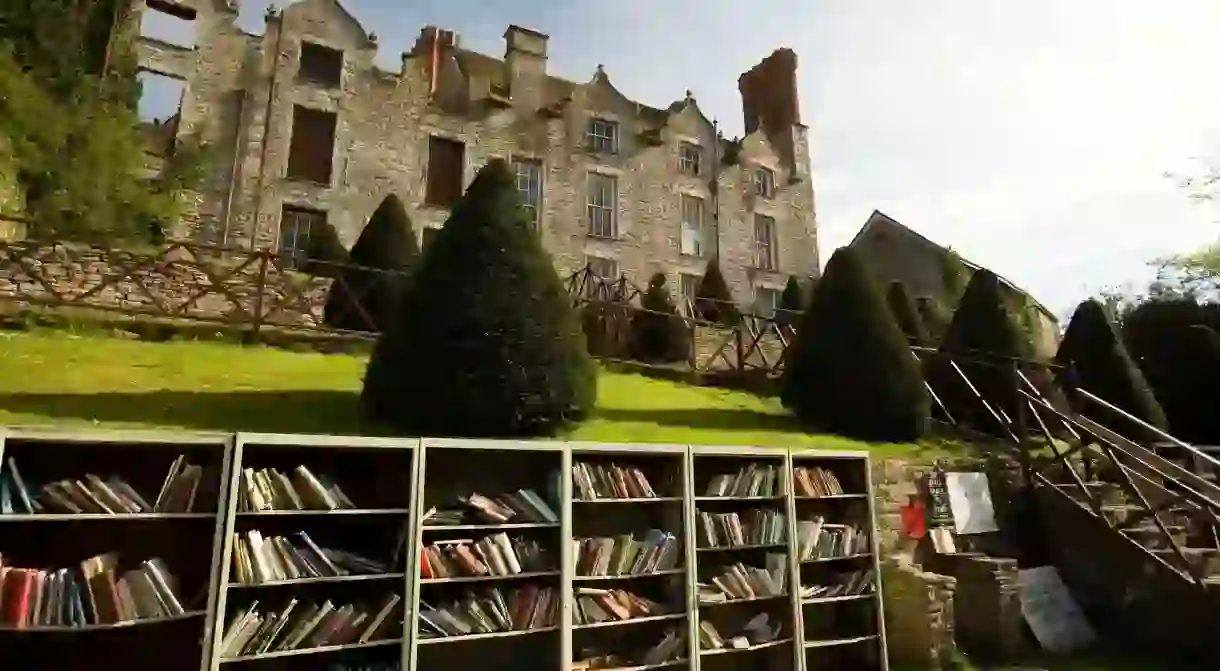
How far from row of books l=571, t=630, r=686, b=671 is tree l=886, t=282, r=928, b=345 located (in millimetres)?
12275

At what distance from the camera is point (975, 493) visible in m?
8.33

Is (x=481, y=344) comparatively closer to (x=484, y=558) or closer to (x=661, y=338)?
(x=484, y=558)

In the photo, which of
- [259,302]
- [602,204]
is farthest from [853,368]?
[602,204]

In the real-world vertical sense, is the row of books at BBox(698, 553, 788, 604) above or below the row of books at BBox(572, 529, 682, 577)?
below

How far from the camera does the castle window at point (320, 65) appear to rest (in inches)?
684

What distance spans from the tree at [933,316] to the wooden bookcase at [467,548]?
1584 cm

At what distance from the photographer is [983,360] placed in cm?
1178

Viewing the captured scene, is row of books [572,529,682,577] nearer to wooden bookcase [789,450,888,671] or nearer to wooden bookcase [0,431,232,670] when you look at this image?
wooden bookcase [789,450,888,671]

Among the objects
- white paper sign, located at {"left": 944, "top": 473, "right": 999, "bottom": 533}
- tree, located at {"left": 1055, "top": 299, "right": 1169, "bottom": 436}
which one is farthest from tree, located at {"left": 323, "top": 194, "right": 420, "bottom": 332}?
tree, located at {"left": 1055, "top": 299, "right": 1169, "bottom": 436}

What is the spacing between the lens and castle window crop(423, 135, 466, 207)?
61.1ft

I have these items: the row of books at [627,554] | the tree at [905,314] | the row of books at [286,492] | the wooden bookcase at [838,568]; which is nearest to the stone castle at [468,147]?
the tree at [905,314]

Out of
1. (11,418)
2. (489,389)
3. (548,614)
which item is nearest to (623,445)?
(548,614)

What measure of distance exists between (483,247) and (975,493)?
6.23 metres

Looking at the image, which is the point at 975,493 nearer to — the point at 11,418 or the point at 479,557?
the point at 479,557
